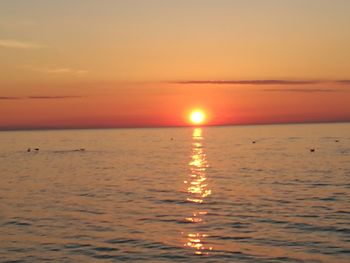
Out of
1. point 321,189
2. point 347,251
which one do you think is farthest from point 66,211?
point 321,189

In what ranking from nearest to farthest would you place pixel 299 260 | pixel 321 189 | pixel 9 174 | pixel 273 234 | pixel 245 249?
pixel 299 260, pixel 245 249, pixel 273 234, pixel 321 189, pixel 9 174

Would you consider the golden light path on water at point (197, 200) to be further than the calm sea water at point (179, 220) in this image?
Yes

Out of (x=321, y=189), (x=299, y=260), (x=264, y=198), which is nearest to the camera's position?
(x=299, y=260)

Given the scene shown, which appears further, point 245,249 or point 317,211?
point 317,211

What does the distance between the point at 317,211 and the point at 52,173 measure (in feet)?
149

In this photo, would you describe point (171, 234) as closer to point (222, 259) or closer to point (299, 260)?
point (222, 259)

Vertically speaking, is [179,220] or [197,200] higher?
[197,200]

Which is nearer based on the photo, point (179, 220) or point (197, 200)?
point (179, 220)

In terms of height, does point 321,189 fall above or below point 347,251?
above

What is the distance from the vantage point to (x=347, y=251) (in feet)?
75.3

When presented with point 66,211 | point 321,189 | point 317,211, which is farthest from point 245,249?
point 321,189

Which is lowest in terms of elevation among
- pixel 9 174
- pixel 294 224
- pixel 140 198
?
pixel 294 224

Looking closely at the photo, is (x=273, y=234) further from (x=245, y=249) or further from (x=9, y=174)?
(x=9, y=174)

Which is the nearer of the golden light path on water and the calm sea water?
the calm sea water
